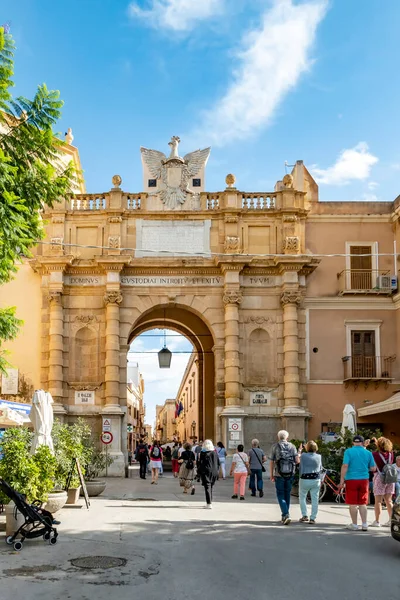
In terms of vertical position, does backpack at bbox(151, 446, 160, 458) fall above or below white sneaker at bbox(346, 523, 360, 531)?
above

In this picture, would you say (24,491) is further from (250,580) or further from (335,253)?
(335,253)

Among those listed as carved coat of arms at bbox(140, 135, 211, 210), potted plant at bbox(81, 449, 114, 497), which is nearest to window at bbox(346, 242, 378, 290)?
carved coat of arms at bbox(140, 135, 211, 210)

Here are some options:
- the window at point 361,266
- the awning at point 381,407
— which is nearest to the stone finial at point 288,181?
the window at point 361,266

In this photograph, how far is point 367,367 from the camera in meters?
30.1

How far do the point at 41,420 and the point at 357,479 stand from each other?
21.2 ft

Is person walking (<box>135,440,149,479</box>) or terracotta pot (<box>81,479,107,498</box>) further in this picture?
person walking (<box>135,440,149,479</box>)

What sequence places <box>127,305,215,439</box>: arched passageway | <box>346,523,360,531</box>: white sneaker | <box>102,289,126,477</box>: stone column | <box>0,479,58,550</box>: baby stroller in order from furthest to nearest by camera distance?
<box>127,305,215,439</box>: arched passageway → <box>102,289,126,477</box>: stone column → <box>346,523,360,531</box>: white sneaker → <box>0,479,58,550</box>: baby stroller

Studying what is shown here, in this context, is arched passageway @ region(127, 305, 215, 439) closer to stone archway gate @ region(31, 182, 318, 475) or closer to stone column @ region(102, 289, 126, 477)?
stone archway gate @ region(31, 182, 318, 475)

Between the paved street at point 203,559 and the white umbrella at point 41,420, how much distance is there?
1467 mm

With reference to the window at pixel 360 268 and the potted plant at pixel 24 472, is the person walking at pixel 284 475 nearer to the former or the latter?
the potted plant at pixel 24 472

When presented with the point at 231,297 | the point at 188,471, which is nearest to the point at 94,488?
the point at 188,471

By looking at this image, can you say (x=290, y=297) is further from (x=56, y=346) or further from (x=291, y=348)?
(x=56, y=346)

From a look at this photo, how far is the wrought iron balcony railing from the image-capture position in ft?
98.1

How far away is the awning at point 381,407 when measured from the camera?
2428 cm
